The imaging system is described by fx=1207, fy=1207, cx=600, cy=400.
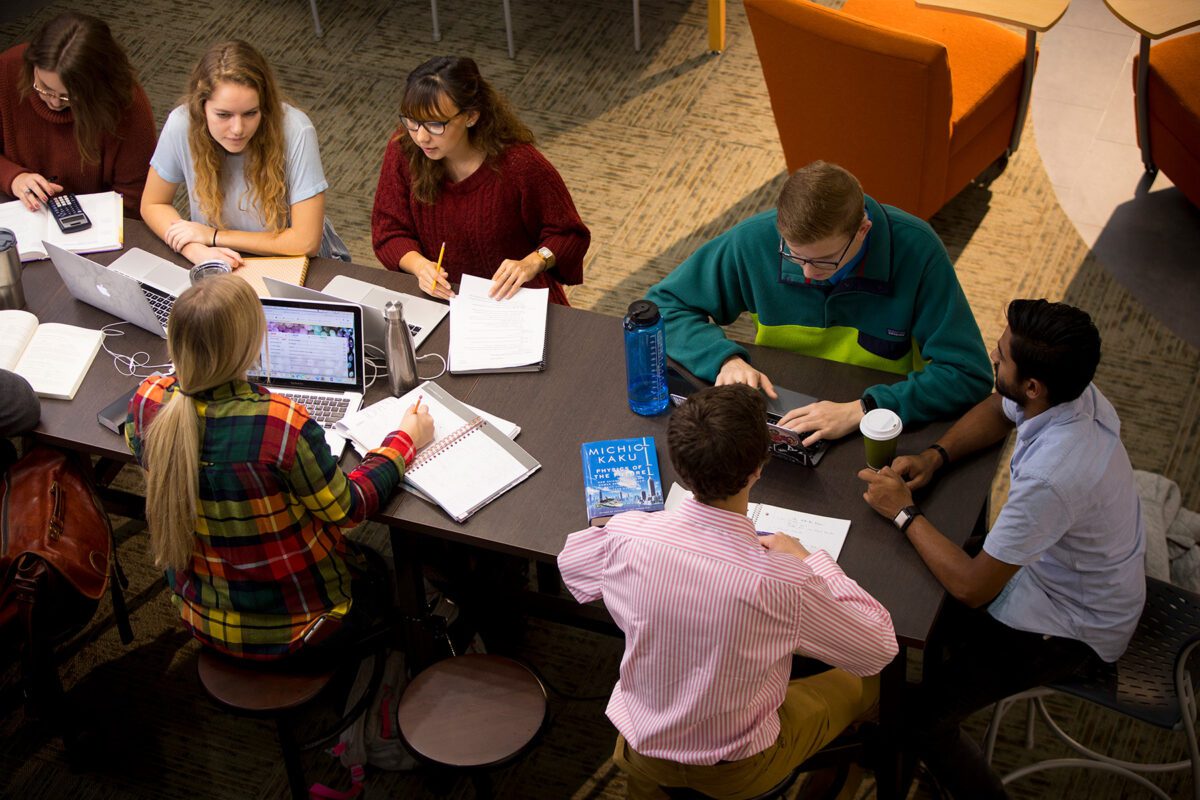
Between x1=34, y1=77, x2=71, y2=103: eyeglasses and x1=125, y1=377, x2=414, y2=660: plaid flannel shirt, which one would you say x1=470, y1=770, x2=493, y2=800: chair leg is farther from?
x1=34, y1=77, x2=71, y2=103: eyeglasses

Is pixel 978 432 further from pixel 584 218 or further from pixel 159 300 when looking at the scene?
pixel 584 218

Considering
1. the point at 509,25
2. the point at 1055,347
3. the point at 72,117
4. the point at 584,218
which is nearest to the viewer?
the point at 1055,347

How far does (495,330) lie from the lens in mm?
3004

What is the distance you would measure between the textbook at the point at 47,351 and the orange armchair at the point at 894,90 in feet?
7.51

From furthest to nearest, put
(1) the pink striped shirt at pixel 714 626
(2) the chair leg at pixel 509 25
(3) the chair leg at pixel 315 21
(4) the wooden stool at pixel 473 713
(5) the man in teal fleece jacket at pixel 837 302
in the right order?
(3) the chair leg at pixel 315 21
(2) the chair leg at pixel 509 25
(5) the man in teal fleece jacket at pixel 837 302
(4) the wooden stool at pixel 473 713
(1) the pink striped shirt at pixel 714 626

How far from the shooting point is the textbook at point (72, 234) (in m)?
3.36

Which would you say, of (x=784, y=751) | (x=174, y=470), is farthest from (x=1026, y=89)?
(x=174, y=470)

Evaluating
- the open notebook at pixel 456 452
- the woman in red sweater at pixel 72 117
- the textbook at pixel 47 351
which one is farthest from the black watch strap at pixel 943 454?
the woman in red sweater at pixel 72 117

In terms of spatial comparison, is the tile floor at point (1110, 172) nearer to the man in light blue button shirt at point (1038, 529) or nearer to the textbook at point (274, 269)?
the man in light blue button shirt at point (1038, 529)

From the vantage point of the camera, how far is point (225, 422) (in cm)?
236

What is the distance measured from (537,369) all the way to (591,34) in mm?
2914

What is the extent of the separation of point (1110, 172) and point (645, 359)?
9.06 feet

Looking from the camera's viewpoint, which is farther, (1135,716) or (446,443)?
(446,443)

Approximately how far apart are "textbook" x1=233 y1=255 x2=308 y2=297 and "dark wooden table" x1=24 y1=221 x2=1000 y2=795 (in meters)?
0.05
